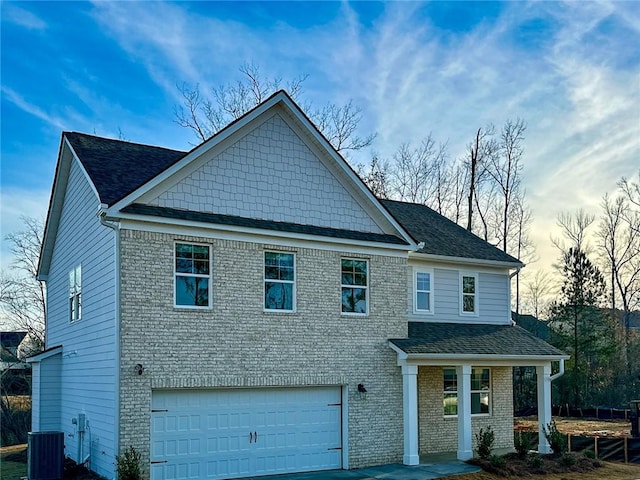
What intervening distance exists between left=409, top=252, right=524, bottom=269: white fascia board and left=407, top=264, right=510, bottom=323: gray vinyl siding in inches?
10.9

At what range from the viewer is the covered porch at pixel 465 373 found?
17375 millimetres

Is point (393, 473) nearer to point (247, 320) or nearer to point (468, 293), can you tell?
point (247, 320)

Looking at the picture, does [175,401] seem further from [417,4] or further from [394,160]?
[394,160]

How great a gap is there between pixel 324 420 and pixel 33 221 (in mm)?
25312

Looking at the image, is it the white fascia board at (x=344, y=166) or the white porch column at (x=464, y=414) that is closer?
the white fascia board at (x=344, y=166)

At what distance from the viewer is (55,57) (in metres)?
15.5

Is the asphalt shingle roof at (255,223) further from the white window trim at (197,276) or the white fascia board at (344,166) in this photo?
the white window trim at (197,276)

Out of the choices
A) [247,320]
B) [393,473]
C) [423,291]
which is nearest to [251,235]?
[247,320]

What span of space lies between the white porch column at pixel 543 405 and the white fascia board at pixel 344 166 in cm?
585

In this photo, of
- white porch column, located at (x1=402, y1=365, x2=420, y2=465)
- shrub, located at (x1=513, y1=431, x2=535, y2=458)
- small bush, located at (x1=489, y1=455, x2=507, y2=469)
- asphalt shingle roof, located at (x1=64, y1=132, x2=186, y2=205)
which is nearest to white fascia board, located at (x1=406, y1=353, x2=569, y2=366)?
white porch column, located at (x1=402, y1=365, x2=420, y2=465)

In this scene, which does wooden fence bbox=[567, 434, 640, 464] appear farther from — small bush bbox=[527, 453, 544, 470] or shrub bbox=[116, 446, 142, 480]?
shrub bbox=[116, 446, 142, 480]

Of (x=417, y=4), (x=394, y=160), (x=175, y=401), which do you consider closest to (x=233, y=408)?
(x=175, y=401)

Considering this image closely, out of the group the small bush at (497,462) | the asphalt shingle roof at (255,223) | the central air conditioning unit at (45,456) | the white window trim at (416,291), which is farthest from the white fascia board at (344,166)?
the central air conditioning unit at (45,456)

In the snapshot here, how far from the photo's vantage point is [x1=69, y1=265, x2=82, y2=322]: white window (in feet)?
56.7
